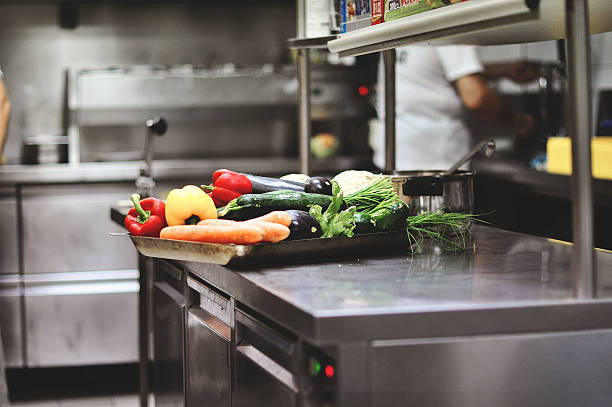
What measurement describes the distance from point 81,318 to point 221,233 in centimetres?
263

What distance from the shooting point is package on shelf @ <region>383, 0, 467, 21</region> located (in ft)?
4.78

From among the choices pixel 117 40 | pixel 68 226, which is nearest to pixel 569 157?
pixel 68 226

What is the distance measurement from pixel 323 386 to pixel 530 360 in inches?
12.5

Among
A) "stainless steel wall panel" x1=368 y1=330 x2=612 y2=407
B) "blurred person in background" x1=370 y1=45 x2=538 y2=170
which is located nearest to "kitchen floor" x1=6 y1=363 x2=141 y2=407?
"blurred person in background" x1=370 y1=45 x2=538 y2=170

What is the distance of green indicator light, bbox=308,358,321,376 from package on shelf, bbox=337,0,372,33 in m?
0.89

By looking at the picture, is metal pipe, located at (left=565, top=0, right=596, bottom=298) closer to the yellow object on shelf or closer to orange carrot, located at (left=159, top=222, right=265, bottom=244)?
orange carrot, located at (left=159, top=222, right=265, bottom=244)

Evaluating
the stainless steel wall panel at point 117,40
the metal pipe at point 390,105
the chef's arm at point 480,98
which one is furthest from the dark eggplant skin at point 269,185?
the stainless steel wall panel at point 117,40

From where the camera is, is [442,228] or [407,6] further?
[442,228]

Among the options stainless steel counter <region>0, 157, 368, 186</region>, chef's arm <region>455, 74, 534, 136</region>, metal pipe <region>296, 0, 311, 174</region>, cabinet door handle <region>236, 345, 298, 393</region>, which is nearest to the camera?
cabinet door handle <region>236, 345, 298, 393</region>

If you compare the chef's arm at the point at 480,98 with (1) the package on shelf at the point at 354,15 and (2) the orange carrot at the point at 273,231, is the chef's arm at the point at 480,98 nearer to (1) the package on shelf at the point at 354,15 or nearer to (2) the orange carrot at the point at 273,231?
(1) the package on shelf at the point at 354,15

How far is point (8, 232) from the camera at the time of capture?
Answer: 379cm

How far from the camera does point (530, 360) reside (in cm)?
116

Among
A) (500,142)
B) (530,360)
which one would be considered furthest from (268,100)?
(530,360)

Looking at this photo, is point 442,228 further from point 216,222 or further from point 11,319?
point 11,319
